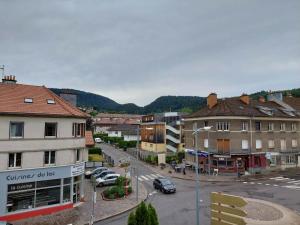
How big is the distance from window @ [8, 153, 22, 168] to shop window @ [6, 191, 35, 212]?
2306 mm

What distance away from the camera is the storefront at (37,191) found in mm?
23138

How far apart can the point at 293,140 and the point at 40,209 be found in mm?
45220

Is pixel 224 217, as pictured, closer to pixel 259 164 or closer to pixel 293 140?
pixel 259 164

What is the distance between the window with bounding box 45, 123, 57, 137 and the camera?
25950 mm

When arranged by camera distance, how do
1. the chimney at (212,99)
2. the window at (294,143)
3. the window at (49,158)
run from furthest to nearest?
the window at (294,143) < the chimney at (212,99) < the window at (49,158)

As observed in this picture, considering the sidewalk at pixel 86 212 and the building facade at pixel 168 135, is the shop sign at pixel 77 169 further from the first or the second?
the building facade at pixel 168 135

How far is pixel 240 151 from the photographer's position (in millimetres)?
45094

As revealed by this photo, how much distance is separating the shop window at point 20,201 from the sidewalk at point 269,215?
17683 millimetres

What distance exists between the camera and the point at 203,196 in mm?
31188

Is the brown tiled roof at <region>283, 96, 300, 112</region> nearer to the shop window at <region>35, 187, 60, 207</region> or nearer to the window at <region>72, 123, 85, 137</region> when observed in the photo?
the window at <region>72, 123, 85, 137</region>

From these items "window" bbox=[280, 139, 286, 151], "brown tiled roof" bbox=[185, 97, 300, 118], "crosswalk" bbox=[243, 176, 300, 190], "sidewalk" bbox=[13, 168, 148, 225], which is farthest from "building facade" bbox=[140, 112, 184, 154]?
"sidewalk" bbox=[13, 168, 148, 225]

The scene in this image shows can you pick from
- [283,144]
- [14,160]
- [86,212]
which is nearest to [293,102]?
[283,144]

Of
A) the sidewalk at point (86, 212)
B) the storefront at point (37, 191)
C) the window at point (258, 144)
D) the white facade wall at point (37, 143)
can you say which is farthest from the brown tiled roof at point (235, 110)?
the storefront at point (37, 191)

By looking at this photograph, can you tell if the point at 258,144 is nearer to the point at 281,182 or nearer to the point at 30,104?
the point at 281,182
